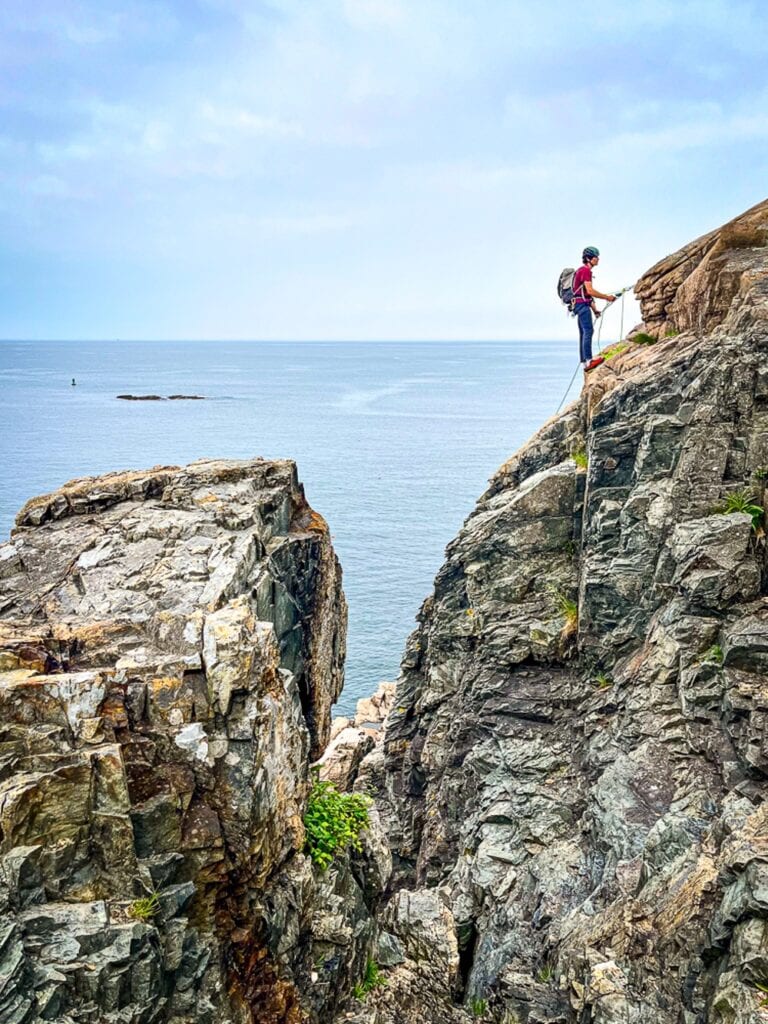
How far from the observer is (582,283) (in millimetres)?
31875

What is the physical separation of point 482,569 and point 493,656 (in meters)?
3.15

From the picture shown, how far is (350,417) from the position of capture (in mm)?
141375

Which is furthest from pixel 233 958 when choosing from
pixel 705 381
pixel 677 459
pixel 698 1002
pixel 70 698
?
pixel 705 381

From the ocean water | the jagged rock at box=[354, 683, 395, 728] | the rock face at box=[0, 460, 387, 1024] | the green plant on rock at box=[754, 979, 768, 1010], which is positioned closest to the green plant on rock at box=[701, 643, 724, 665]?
the green plant on rock at box=[754, 979, 768, 1010]

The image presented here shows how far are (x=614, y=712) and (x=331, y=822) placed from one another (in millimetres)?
9654

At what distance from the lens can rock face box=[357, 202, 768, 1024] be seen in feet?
57.6

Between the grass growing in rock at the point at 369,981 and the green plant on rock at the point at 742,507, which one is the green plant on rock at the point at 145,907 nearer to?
the grass growing in rock at the point at 369,981

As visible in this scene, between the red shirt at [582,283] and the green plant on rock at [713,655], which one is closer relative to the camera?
the green plant on rock at [713,655]

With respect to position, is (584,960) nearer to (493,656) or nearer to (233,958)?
(233,958)

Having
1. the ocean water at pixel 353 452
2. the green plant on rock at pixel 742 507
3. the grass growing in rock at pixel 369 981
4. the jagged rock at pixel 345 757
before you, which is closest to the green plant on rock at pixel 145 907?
the grass growing in rock at pixel 369 981

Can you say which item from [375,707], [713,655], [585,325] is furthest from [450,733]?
[375,707]

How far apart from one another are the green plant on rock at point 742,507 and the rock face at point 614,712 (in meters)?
0.09

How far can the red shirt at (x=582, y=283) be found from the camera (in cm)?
3169

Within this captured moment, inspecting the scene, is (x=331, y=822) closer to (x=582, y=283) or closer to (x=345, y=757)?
(x=582, y=283)
